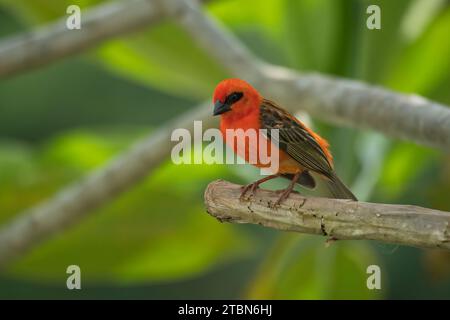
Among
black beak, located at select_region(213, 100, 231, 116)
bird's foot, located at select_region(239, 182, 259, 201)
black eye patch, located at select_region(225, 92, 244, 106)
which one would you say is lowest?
bird's foot, located at select_region(239, 182, 259, 201)

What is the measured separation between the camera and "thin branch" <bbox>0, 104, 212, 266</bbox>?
3643 millimetres

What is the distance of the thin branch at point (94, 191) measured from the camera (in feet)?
12.0

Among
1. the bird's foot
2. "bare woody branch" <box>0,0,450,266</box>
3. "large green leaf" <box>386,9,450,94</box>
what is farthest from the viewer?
"large green leaf" <box>386,9,450,94</box>

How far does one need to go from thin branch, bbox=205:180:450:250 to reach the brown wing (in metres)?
0.14

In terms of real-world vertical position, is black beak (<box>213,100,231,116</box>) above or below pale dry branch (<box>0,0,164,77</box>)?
below

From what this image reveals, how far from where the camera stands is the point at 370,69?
12.5ft

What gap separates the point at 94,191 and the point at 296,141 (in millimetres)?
1569

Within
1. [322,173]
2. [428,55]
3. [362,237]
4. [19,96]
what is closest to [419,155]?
[428,55]

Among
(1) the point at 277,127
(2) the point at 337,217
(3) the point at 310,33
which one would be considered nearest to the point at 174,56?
(3) the point at 310,33

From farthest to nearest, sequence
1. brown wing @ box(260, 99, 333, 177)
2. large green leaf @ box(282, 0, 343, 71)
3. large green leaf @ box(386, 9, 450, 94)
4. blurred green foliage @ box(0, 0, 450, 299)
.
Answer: large green leaf @ box(386, 9, 450, 94) < large green leaf @ box(282, 0, 343, 71) < blurred green foliage @ box(0, 0, 450, 299) < brown wing @ box(260, 99, 333, 177)

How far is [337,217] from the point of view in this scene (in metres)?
1.98

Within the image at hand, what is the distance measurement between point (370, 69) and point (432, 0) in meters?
1.18

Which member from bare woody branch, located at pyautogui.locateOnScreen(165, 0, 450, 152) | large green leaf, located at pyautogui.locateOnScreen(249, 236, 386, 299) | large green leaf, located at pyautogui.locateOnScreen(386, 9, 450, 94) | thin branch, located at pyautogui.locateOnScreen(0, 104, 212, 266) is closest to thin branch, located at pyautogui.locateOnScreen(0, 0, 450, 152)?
bare woody branch, located at pyautogui.locateOnScreen(165, 0, 450, 152)

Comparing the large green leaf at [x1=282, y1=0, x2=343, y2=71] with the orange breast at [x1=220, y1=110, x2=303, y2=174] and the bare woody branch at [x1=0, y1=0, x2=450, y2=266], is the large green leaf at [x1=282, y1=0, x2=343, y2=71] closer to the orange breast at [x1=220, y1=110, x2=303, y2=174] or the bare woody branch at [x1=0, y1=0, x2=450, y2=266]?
the bare woody branch at [x1=0, y1=0, x2=450, y2=266]
